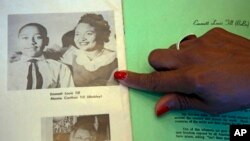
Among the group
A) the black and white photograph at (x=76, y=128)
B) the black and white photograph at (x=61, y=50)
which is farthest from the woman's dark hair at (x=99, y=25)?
the black and white photograph at (x=76, y=128)

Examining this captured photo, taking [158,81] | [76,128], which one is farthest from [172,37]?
[76,128]

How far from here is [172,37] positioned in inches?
19.7

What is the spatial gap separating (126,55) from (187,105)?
0.37 ft

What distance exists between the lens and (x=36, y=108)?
1.46 ft

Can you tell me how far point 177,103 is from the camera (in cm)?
45

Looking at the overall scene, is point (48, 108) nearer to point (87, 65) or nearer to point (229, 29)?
point (87, 65)

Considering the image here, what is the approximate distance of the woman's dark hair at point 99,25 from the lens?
0.48 m

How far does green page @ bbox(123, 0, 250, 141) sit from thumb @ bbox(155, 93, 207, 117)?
0.01 metres

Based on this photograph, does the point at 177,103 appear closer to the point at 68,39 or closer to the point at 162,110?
the point at 162,110

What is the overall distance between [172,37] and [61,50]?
165 millimetres

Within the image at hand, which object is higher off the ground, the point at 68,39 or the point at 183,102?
the point at 68,39

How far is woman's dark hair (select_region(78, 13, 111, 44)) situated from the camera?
485 mm

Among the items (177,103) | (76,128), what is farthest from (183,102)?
(76,128)

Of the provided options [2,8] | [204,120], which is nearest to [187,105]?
[204,120]
